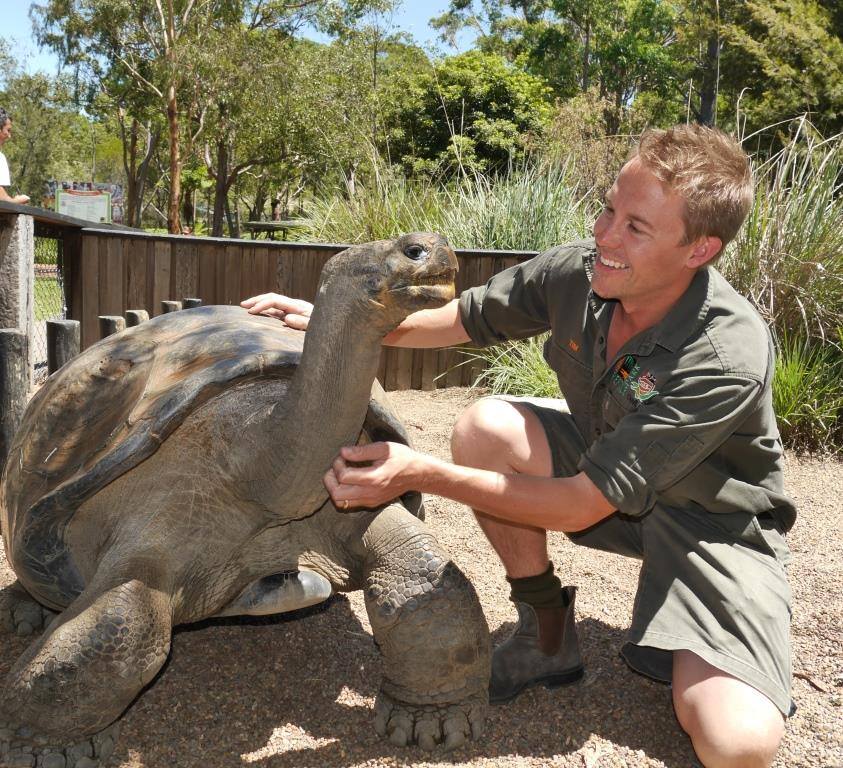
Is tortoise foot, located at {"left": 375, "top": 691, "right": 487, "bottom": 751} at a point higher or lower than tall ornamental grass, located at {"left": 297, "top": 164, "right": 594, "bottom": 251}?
lower

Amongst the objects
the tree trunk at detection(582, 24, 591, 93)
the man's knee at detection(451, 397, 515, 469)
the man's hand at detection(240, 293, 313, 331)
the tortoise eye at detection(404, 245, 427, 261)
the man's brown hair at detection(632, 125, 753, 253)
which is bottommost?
the man's knee at detection(451, 397, 515, 469)

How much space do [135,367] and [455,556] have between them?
141 cm

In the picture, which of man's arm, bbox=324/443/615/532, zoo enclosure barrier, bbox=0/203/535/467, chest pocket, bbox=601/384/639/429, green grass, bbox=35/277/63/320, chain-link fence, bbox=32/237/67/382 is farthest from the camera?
green grass, bbox=35/277/63/320

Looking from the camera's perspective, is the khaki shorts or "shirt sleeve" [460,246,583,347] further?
A: "shirt sleeve" [460,246,583,347]

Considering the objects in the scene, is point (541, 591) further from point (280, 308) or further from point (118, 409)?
point (118, 409)

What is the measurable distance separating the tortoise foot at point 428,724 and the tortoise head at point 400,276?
38.2 inches

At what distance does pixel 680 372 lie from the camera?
79.9 inches

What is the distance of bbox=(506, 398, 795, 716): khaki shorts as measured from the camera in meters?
2.03

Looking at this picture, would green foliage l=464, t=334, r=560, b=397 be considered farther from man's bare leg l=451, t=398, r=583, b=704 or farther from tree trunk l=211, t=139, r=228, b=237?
tree trunk l=211, t=139, r=228, b=237

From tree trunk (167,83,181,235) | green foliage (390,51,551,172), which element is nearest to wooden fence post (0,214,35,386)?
green foliage (390,51,551,172)

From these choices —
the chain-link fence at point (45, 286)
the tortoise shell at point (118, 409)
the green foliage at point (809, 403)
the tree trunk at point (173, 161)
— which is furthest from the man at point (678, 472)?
the tree trunk at point (173, 161)

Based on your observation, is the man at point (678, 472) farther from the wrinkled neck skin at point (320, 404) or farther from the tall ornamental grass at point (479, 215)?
the tall ornamental grass at point (479, 215)

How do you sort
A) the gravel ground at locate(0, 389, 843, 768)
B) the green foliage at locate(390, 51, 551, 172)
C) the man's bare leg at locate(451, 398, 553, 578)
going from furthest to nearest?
the green foliage at locate(390, 51, 551, 172) → the man's bare leg at locate(451, 398, 553, 578) → the gravel ground at locate(0, 389, 843, 768)

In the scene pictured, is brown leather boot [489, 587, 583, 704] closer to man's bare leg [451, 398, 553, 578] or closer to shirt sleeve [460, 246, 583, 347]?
man's bare leg [451, 398, 553, 578]
